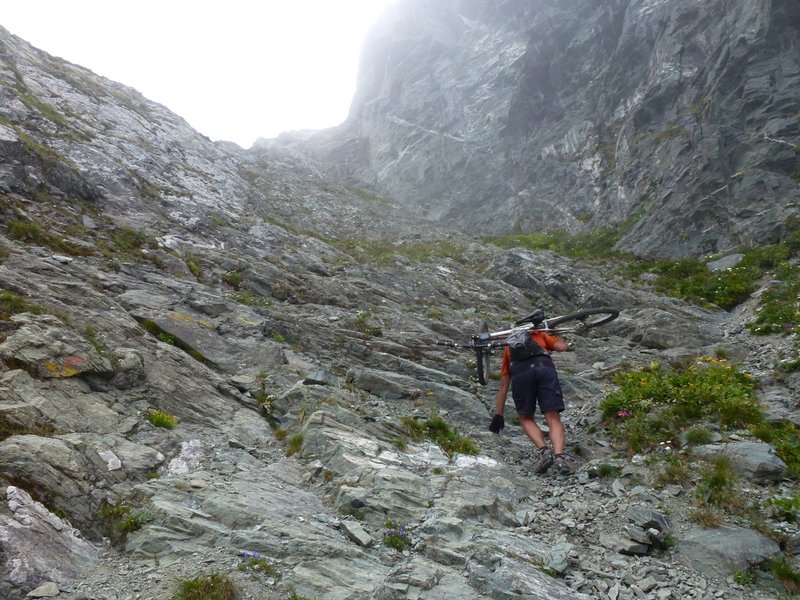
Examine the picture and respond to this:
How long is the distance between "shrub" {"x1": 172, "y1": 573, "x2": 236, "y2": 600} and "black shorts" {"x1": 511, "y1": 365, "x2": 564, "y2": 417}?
678cm

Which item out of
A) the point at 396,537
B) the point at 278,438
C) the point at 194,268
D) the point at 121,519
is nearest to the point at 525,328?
the point at 278,438

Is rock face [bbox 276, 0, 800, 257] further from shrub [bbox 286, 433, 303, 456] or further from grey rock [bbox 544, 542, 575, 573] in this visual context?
shrub [bbox 286, 433, 303, 456]

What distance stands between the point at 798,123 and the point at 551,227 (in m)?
17.9

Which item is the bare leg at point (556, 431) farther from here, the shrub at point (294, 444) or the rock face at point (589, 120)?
the rock face at point (589, 120)

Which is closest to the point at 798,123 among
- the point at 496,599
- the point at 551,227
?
the point at 551,227

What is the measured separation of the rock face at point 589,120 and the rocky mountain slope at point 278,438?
1073 cm

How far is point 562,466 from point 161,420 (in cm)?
735

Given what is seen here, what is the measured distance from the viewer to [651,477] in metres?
8.11

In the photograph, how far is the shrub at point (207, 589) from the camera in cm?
489

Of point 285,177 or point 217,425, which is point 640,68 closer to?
point 285,177

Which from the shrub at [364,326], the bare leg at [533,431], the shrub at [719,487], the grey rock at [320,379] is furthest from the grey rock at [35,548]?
the shrub at [364,326]

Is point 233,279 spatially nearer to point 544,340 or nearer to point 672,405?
point 544,340

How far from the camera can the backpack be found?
34.4ft

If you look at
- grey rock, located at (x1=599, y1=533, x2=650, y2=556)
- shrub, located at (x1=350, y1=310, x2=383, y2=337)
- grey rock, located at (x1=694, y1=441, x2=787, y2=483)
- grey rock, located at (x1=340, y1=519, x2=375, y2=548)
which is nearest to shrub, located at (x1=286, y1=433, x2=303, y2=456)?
grey rock, located at (x1=340, y1=519, x2=375, y2=548)
